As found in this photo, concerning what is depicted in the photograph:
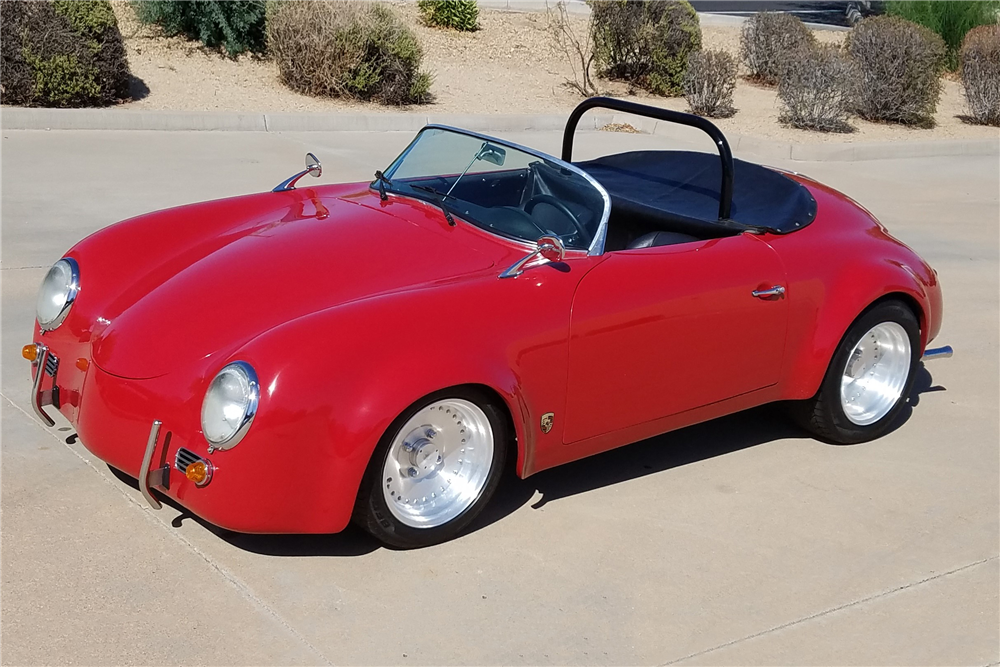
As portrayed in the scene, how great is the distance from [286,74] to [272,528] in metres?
10.8

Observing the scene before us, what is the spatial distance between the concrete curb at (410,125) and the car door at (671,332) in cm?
796

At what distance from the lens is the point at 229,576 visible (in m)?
3.73

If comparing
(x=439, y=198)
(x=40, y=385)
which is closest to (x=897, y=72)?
(x=439, y=198)

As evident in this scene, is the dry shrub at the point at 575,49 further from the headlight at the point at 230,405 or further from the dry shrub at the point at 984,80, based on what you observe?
the headlight at the point at 230,405

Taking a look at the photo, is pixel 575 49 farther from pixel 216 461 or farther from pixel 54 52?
pixel 216 461

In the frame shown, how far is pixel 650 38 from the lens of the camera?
15516 mm

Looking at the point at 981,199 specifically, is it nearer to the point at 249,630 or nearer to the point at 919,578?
the point at 919,578

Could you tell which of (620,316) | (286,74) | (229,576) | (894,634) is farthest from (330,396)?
(286,74)

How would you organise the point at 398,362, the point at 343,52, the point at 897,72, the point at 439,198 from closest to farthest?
the point at 398,362, the point at 439,198, the point at 343,52, the point at 897,72

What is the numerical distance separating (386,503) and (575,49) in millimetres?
14090

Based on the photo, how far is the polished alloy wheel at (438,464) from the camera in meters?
3.80

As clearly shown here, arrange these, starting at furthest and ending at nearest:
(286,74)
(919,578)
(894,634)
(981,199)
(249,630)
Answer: (286,74), (981,199), (919,578), (894,634), (249,630)

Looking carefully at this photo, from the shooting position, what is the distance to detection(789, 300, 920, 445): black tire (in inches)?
195

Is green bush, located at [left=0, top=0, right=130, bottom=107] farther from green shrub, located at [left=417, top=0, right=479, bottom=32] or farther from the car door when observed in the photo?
the car door
